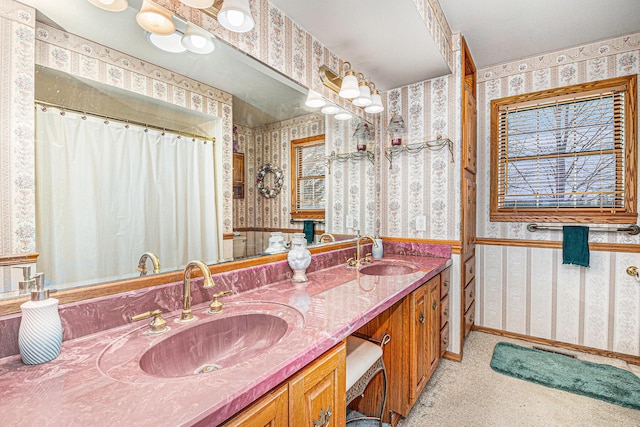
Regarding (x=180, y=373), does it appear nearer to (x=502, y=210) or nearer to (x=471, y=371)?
(x=471, y=371)

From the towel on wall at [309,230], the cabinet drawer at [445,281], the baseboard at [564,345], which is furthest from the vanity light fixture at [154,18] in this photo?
the baseboard at [564,345]

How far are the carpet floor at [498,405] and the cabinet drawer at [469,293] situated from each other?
0.53 m

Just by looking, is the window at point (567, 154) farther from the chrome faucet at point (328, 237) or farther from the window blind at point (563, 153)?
the chrome faucet at point (328, 237)

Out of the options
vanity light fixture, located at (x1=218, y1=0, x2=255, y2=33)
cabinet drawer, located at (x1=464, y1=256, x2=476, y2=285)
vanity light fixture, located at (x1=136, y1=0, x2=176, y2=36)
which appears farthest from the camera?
cabinet drawer, located at (x1=464, y1=256, x2=476, y2=285)

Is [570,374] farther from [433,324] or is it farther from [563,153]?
[563,153]

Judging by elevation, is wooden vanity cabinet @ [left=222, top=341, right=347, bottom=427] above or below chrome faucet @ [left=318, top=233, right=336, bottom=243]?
below

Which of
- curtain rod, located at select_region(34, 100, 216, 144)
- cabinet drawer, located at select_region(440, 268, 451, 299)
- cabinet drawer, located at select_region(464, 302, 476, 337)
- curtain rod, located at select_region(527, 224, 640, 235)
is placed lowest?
cabinet drawer, located at select_region(464, 302, 476, 337)

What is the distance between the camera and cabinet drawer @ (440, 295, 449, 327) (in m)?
2.16

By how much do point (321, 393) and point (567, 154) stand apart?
2922 millimetres

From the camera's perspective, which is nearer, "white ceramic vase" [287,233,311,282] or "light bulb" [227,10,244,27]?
"light bulb" [227,10,244,27]

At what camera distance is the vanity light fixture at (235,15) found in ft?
3.80

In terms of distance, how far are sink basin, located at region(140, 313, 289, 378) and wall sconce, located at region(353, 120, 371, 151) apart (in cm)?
175

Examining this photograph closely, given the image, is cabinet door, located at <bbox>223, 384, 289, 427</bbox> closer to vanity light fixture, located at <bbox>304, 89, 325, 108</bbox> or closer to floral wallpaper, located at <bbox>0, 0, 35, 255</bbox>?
floral wallpaper, located at <bbox>0, 0, 35, 255</bbox>

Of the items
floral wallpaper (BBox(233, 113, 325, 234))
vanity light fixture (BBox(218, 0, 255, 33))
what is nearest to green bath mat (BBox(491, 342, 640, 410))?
floral wallpaper (BBox(233, 113, 325, 234))
